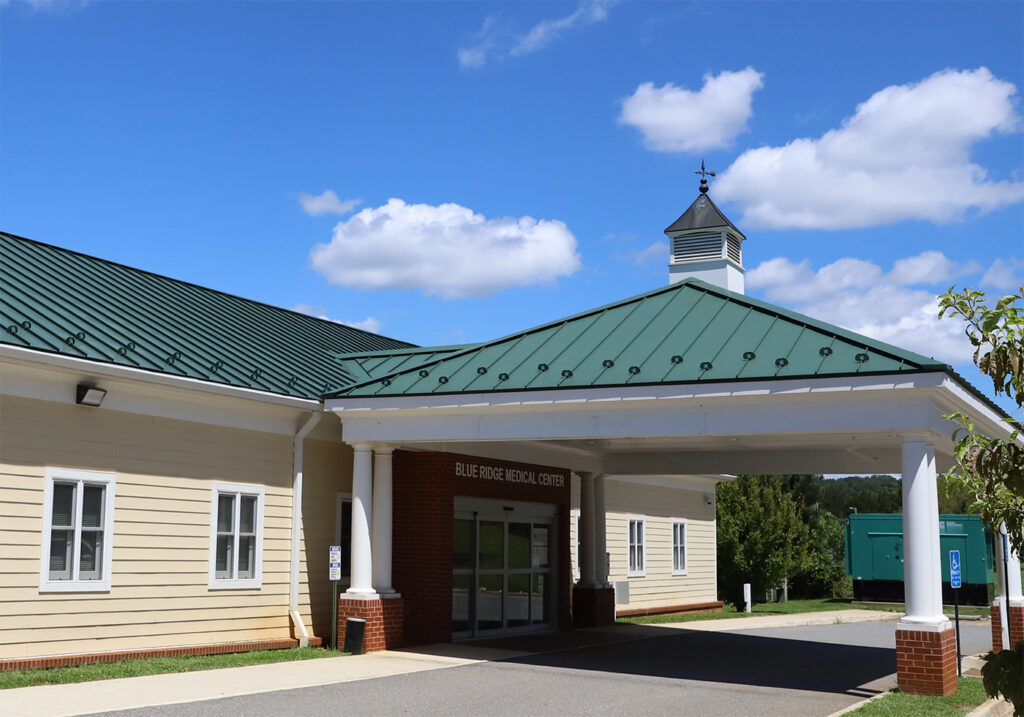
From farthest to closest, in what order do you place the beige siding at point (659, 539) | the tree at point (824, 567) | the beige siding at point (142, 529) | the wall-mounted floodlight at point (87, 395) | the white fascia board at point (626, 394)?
1. the tree at point (824, 567)
2. the beige siding at point (659, 539)
3. the wall-mounted floodlight at point (87, 395)
4. the white fascia board at point (626, 394)
5. the beige siding at point (142, 529)

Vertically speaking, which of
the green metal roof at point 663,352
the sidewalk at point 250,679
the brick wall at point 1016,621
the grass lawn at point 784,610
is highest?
the green metal roof at point 663,352

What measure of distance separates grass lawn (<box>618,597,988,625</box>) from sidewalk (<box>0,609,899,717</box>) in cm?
704

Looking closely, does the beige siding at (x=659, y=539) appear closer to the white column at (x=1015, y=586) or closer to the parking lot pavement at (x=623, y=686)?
the parking lot pavement at (x=623, y=686)

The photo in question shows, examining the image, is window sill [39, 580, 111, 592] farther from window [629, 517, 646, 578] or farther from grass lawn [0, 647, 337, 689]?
window [629, 517, 646, 578]

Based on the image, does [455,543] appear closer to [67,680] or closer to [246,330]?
[246,330]

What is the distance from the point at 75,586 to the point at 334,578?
399cm

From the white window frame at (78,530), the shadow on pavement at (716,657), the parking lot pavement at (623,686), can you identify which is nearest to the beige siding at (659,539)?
the shadow on pavement at (716,657)

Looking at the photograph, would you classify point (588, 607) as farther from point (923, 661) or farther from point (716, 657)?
point (923, 661)

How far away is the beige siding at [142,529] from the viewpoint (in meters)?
13.2

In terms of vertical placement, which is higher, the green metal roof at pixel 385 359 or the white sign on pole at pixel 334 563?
the green metal roof at pixel 385 359

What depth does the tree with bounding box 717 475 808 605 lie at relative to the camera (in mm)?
36281

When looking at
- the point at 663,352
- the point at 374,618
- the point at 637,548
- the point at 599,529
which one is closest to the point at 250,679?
the point at 374,618

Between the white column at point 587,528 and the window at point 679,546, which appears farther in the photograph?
the window at point 679,546

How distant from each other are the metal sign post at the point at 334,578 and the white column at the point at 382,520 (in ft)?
2.42
